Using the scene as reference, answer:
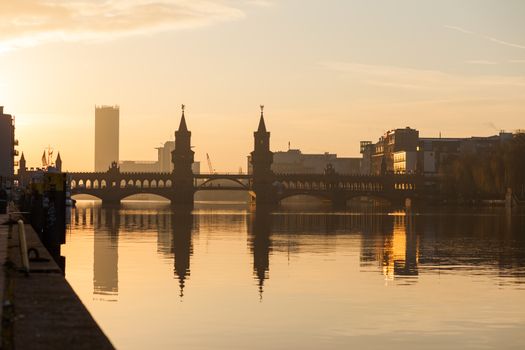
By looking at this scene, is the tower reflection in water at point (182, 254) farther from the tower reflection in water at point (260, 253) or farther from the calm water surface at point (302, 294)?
the tower reflection in water at point (260, 253)

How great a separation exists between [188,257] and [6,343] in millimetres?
44602

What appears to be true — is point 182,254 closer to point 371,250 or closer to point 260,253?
point 260,253

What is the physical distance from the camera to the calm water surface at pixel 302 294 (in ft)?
93.3

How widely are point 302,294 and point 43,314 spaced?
21778mm

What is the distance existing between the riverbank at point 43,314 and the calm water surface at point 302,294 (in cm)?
386

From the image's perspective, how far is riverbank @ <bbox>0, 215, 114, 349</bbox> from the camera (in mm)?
15427

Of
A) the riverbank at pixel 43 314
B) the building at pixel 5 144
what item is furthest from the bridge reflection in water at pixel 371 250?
the building at pixel 5 144

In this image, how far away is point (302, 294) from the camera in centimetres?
3928

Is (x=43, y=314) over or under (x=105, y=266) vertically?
over

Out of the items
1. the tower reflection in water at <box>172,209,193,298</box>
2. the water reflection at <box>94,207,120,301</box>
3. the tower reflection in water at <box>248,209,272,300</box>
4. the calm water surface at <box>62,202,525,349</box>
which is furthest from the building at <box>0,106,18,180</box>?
the calm water surface at <box>62,202,525,349</box>

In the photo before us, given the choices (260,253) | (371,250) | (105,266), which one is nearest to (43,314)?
(105,266)

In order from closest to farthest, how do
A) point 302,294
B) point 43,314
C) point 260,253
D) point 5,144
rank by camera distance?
point 43,314 < point 302,294 < point 260,253 < point 5,144

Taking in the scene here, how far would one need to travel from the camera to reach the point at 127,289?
133 feet

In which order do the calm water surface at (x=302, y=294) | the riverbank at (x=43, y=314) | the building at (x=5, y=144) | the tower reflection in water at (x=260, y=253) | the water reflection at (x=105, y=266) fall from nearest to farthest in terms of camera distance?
the riverbank at (x=43, y=314) < the calm water surface at (x=302, y=294) < the water reflection at (x=105, y=266) < the tower reflection in water at (x=260, y=253) < the building at (x=5, y=144)
